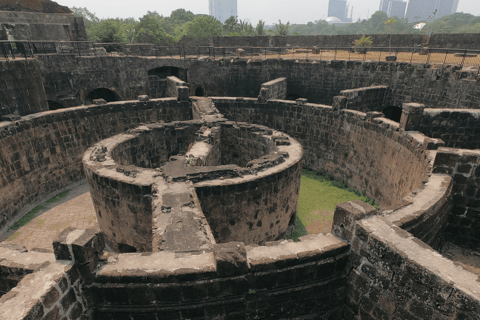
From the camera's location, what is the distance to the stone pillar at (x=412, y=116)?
1033cm

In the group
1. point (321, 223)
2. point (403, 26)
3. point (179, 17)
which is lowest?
point (321, 223)

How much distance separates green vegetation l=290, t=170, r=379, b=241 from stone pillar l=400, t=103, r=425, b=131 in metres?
3.60

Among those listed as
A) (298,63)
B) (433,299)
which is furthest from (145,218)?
(298,63)

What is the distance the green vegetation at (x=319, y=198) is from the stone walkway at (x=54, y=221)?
8.00 meters

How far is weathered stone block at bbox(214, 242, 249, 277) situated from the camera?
4520 millimetres

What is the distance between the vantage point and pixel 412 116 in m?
10.5

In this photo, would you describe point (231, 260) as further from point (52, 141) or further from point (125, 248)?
point (52, 141)

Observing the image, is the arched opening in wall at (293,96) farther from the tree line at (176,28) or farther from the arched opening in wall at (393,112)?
the tree line at (176,28)

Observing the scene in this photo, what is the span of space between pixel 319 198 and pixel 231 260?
31.1 ft

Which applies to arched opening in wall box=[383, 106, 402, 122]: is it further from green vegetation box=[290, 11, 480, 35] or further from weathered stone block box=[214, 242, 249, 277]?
green vegetation box=[290, 11, 480, 35]

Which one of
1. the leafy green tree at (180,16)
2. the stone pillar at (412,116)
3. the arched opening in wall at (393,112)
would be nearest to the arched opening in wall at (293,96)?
the arched opening in wall at (393,112)

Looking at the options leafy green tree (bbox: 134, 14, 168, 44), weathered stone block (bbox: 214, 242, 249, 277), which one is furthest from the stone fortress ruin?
leafy green tree (bbox: 134, 14, 168, 44)

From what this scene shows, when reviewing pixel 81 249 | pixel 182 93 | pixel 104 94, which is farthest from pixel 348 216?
pixel 104 94

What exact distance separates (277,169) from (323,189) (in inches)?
234
